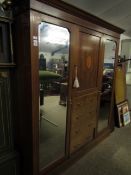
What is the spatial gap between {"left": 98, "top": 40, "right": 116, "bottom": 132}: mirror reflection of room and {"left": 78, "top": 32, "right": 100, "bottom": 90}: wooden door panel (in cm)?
32

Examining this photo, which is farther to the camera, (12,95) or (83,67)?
→ (83,67)

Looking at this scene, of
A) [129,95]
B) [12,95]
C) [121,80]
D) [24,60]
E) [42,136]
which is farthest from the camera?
[129,95]

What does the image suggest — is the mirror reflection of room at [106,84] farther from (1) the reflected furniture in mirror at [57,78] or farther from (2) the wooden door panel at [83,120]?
(2) the wooden door panel at [83,120]

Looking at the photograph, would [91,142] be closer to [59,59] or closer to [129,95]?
[59,59]


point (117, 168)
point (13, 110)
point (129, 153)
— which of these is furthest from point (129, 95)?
point (13, 110)

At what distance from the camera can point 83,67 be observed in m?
1.88

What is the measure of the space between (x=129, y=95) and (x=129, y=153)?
2.16 metres

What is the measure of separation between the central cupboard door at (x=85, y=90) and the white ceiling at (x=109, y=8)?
52 centimetres

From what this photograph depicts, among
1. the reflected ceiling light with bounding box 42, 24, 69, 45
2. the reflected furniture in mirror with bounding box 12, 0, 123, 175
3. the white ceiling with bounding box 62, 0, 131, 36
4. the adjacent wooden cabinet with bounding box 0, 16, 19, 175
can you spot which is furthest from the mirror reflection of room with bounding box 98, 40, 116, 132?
the adjacent wooden cabinet with bounding box 0, 16, 19, 175

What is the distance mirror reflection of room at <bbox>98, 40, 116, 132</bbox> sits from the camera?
237 centimetres

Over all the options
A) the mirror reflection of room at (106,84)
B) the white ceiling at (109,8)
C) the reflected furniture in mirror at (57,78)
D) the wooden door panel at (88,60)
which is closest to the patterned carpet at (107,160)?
the reflected furniture in mirror at (57,78)

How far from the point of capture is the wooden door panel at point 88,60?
5.93ft

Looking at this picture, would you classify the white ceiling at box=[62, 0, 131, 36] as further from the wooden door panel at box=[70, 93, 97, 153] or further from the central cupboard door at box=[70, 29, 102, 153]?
the wooden door panel at box=[70, 93, 97, 153]

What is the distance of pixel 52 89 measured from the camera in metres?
1.63
